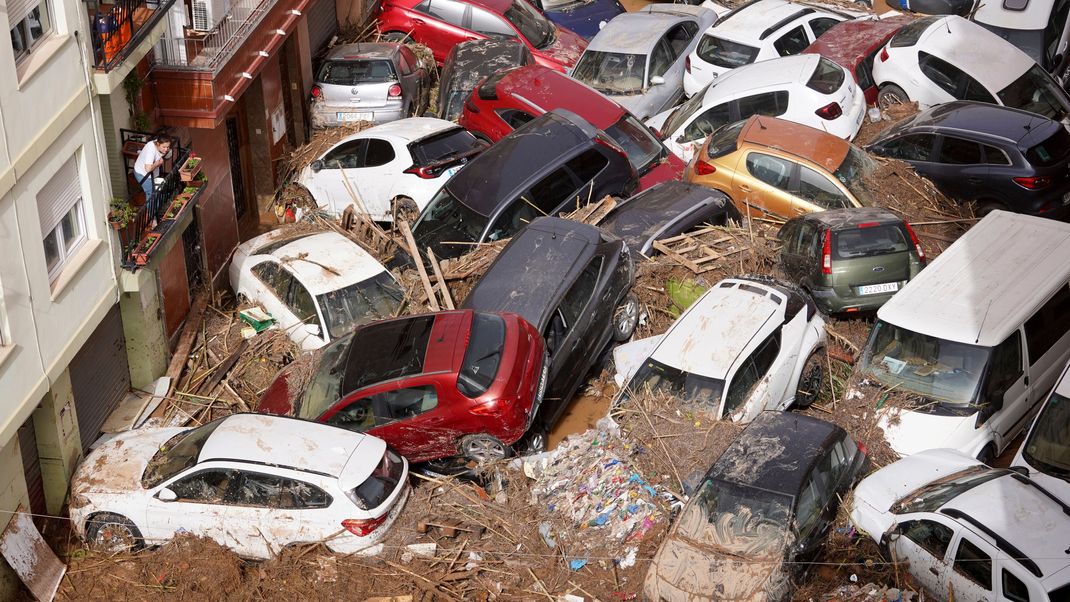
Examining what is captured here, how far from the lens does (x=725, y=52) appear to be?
20.4 metres

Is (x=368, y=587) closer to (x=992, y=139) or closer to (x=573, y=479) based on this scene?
(x=573, y=479)

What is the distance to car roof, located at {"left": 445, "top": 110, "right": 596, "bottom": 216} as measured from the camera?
15.8 meters

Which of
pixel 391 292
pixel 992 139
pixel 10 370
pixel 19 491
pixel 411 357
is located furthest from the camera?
pixel 992 139

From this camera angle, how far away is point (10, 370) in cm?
1076

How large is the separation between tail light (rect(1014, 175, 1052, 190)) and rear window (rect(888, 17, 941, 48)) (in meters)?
4.05

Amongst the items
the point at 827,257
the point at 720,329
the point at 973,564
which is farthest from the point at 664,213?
the point at 973,564

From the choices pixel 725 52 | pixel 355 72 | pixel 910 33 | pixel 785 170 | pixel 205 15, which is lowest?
pixel 355 72

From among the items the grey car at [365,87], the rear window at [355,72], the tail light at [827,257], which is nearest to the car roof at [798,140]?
the tail light at [827,257]

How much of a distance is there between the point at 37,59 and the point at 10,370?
2977 millimetres

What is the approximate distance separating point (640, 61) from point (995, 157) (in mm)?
6400

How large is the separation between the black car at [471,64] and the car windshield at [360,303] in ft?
19.5

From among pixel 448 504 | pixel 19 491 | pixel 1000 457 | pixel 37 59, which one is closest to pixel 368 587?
pixel 448 504

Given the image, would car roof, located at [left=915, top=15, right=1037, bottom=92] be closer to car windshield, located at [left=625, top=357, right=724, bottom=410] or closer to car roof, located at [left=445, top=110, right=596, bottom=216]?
car roof, located at [left=445, top=110, right=596, bottom=216]

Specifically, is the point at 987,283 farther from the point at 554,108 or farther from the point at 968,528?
the point at 554,108
